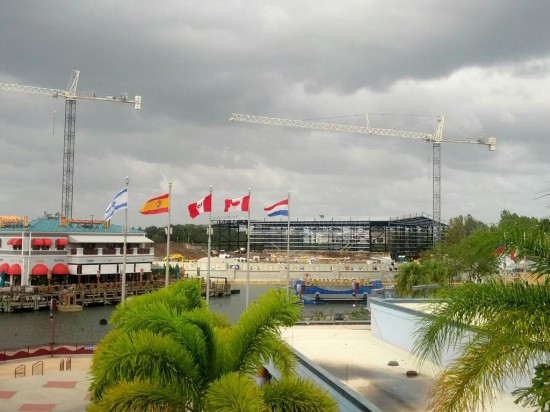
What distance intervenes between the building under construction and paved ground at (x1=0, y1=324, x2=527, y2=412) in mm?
130369

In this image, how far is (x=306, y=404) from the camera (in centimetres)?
1009

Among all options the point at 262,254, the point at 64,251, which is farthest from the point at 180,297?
the point at 262,254

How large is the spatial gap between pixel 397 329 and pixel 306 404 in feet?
45.0

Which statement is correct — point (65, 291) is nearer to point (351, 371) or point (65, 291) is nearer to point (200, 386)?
point (351, 371)

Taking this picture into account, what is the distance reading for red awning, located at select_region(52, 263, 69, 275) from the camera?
7425 cm

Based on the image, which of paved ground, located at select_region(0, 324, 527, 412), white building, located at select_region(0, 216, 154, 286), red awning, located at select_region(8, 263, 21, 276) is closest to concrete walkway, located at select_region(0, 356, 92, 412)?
paved ground, located at select_region(0, 324, 527, 412)

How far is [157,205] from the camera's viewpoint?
3391 centimetres

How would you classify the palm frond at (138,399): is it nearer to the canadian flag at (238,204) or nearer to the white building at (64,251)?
the canadian flag at (238,204)

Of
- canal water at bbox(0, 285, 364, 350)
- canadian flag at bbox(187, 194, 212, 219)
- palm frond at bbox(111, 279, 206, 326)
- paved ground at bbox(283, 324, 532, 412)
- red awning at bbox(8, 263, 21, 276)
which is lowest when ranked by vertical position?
canal water at bbox(0, 285, 364, 350)

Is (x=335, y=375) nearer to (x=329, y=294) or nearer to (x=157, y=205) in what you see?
(x=157, y=205)

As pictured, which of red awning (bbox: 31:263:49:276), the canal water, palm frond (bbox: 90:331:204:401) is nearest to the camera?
palm frond (bbox: 90:331:204:401)

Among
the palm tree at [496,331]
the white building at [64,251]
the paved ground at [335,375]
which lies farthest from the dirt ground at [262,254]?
the palm tree at [496,331]

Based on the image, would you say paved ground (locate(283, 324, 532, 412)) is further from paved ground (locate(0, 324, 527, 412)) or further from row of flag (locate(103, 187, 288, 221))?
row of flag (locate(103, 187, 288, 221))

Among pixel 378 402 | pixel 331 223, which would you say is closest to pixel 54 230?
pixel 378 402
